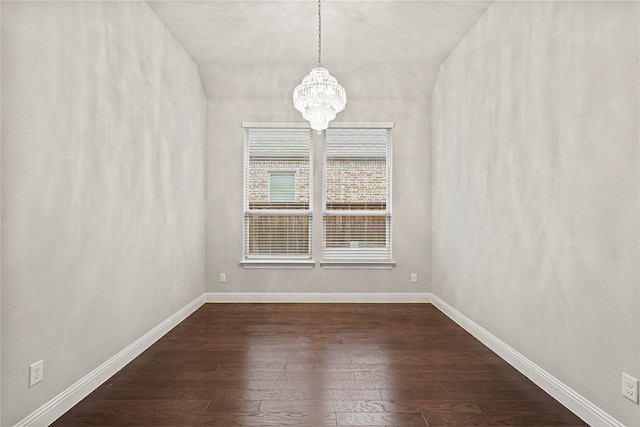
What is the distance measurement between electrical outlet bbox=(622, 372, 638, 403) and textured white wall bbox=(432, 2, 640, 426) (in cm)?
3

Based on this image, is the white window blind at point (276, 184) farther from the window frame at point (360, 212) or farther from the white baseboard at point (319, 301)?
the white baseboard at point (319, 301)

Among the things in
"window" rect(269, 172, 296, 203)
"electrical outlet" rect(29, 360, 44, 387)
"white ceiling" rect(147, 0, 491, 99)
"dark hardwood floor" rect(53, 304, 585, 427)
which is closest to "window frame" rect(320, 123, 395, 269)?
"window" rect(269, 172, 296, 203)

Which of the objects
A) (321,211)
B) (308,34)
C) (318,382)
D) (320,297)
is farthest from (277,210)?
(318,382)

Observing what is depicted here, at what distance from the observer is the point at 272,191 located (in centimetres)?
477

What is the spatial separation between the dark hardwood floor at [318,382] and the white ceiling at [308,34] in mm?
3015

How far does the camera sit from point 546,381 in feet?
7.49

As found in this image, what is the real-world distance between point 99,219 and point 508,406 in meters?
2.86

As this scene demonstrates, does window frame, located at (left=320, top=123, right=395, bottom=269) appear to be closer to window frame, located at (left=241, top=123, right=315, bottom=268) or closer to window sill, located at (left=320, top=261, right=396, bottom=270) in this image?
window sill, located at (left=320, top=261, right=396, bottom=270)

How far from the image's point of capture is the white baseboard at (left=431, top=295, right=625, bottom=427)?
1.89 m

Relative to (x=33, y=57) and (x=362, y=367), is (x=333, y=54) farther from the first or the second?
(x=362, y=367)

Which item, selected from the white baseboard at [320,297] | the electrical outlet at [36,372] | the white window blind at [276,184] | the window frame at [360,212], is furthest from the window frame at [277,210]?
the electrical outlet at [36,372]

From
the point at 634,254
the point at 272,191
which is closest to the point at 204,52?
the point at 272,191

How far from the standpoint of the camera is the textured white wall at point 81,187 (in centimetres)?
173

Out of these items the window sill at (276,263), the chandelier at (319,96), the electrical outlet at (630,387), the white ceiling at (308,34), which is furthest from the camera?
the window sill at (276,263)
